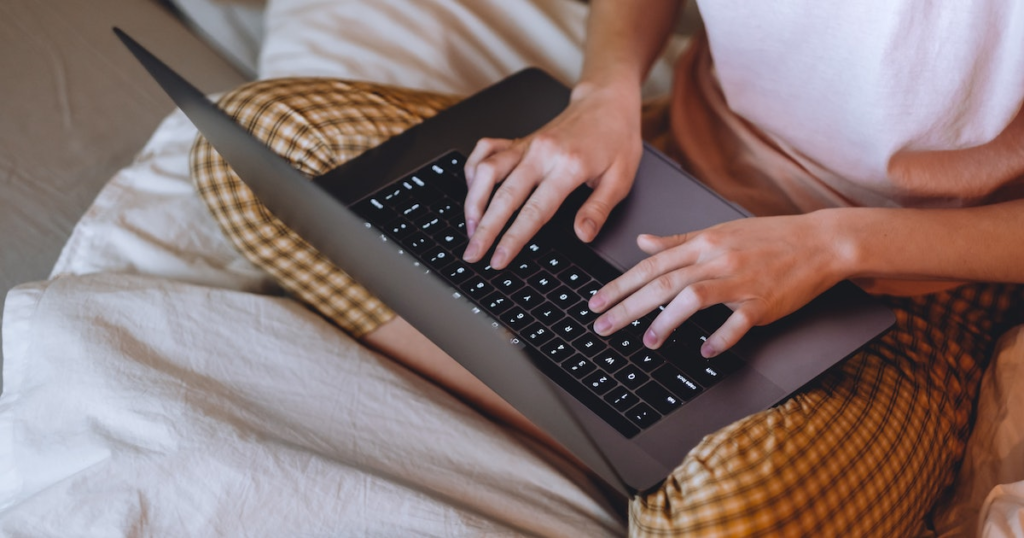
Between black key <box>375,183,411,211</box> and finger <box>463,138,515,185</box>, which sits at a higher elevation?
finger <box>463,138,515,185</box>

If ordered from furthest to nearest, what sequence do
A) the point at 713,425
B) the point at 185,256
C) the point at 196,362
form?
the point at 185,256 → the point at 196,362 → the point at 713,425

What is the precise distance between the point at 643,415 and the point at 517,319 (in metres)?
0.13

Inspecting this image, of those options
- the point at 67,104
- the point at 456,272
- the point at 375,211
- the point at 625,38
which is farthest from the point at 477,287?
the point at 67,104

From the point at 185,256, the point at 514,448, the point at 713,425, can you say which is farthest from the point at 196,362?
the point at 713,425

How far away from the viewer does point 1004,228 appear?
2.39ft

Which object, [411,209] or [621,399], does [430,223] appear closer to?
[411,209]

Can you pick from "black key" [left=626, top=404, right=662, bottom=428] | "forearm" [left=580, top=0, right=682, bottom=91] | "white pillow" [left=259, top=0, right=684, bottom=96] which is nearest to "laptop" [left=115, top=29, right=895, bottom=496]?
"black key" [left=626, top=404, right=662, bottom=428]

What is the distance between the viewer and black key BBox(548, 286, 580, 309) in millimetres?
715

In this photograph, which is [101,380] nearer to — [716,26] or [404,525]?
[404,525]

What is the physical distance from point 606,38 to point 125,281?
0.57 meters

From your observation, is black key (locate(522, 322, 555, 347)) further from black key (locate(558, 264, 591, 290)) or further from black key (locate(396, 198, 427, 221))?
black key (locate(396, 198, 427, 221))

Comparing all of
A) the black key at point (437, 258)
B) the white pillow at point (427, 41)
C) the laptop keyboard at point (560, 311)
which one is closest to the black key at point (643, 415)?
the laptop keyboard at point (560, 311)

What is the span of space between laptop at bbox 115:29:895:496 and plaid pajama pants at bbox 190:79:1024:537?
0.10 feet

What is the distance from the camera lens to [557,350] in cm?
68
